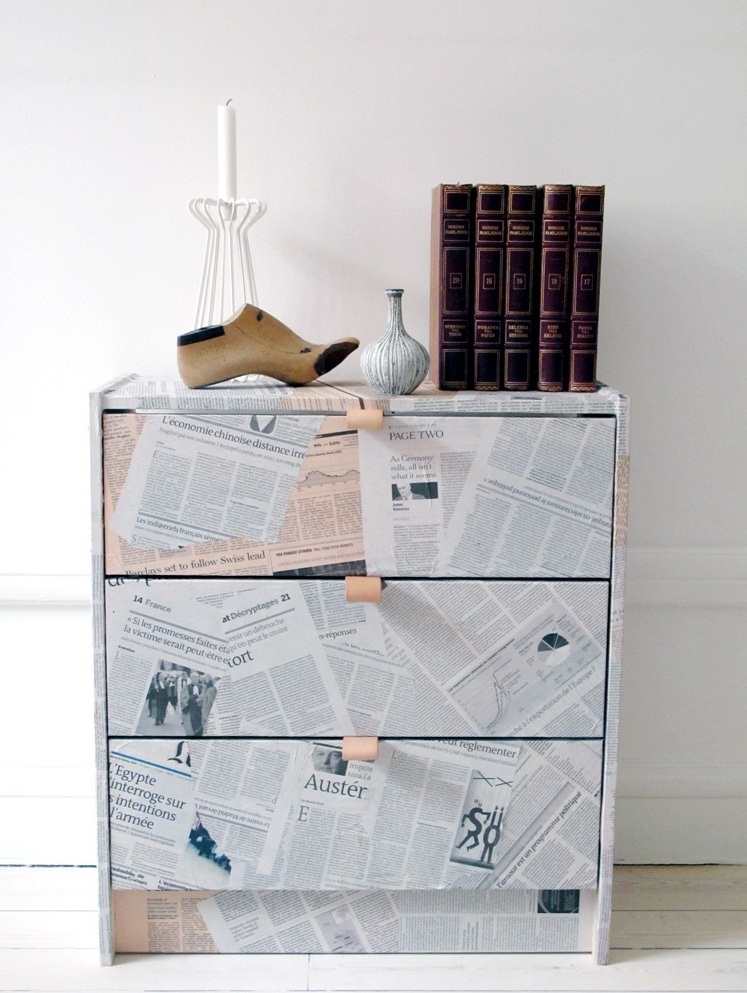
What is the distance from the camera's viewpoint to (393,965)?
147cm

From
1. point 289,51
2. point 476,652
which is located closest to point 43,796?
point 476,652

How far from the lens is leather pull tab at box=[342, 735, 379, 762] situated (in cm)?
139

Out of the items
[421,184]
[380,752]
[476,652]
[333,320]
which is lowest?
[380,752]

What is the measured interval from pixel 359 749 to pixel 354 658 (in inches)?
5.1

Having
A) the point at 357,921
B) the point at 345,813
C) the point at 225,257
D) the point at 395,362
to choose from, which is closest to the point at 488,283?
the point at 395,362

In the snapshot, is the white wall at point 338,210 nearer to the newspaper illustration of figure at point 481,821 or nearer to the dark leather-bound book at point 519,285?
the dark leather-bound book at point 519,285

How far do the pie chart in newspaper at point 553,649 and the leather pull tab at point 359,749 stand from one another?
0.89 feet

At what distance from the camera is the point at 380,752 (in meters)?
1.42

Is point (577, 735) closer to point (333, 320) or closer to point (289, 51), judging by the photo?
point (333, 320)

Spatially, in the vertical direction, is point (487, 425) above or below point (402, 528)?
above

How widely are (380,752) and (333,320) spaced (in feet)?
2.37

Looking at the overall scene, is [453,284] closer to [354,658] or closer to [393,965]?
[354,658]

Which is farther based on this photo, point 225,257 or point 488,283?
point 225,257

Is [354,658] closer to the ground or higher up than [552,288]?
closer to the ground
